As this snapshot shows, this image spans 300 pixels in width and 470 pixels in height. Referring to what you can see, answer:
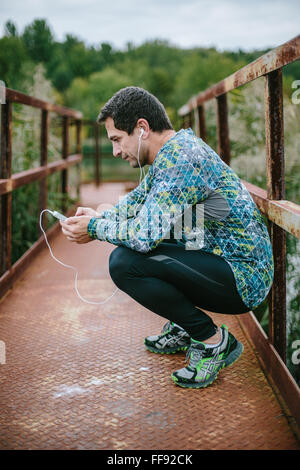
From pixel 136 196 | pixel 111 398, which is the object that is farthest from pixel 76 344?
pixel 136 196

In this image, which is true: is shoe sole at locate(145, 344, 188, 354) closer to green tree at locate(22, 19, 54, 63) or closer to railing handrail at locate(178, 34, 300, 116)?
railing handrail at locate(178, 34, 300, 116)

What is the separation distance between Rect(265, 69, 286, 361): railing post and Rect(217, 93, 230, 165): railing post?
1202 mm

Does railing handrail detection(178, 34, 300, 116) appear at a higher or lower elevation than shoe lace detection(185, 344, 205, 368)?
higher

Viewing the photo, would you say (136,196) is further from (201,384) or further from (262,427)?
(262,427)

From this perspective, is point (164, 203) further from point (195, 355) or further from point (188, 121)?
point (188, 121)

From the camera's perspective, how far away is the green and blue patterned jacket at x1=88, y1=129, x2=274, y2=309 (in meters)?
1.83

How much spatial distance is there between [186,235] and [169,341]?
56cm

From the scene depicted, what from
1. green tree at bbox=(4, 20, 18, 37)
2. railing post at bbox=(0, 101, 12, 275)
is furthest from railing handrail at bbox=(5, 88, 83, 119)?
green tree at bbox=(4, 20, 18, 37)

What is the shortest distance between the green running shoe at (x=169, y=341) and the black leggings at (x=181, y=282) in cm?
27

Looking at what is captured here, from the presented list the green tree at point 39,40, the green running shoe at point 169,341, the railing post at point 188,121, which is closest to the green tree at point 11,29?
the green tree at point 39,40

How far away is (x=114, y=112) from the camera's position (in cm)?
202

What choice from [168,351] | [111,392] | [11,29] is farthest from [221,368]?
[11,29]

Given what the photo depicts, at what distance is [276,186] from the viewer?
196 cm

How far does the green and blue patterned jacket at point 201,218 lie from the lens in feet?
6.02
